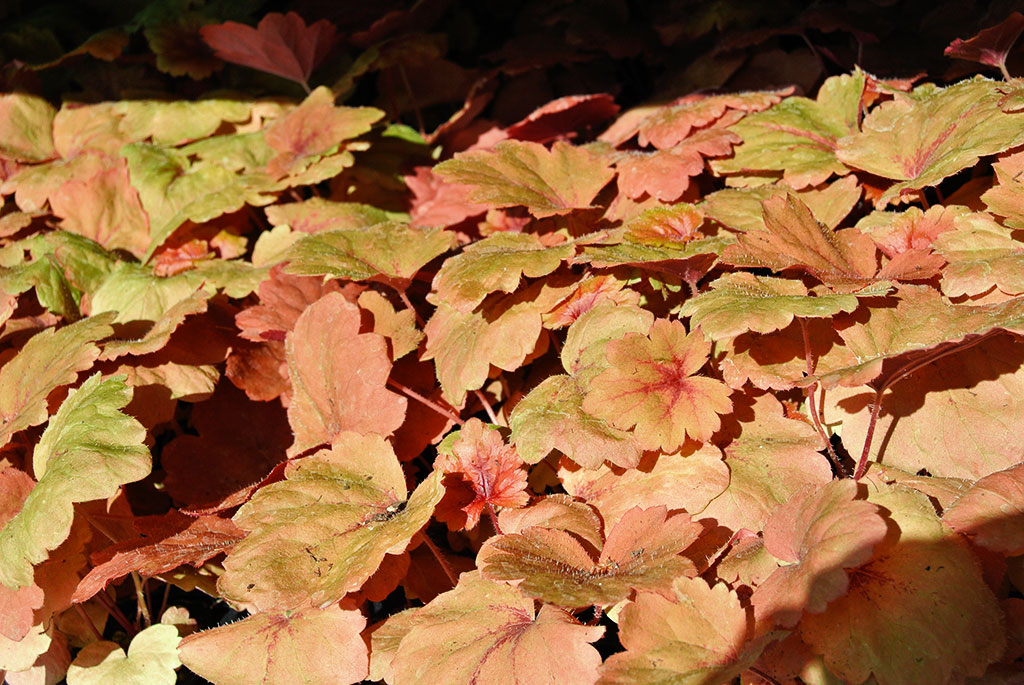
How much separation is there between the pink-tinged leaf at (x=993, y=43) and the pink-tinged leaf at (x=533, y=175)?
0.86 m

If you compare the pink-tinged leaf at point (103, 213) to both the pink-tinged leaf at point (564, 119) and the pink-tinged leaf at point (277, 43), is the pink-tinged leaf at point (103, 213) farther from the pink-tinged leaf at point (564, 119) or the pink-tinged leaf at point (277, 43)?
the pink-tinged leaf at point (564, 119)

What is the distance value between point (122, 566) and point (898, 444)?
1.58 metres

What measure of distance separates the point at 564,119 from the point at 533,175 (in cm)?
68

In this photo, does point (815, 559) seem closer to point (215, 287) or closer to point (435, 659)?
point (435, 659)

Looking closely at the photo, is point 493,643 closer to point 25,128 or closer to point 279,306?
point 279,306

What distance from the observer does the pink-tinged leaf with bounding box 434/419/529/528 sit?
1.64 m

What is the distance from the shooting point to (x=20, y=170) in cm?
303

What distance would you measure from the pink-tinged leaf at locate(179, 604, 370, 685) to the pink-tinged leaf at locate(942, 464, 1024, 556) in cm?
108

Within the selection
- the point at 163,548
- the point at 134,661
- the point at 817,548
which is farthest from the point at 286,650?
the point at 817,548

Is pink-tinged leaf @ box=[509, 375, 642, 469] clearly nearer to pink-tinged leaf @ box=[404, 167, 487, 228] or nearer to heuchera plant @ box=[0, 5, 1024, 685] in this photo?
heuchera plant @ box=[0, 5, 1024, 685]

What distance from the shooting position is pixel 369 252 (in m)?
2.08

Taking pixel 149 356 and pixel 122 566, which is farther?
pixel 149 356

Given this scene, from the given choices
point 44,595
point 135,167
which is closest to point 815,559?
point 44,595

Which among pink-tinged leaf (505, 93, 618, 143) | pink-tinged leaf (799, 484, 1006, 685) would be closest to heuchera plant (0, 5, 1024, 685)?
pink-tinged leaf (799, 484, 1006, 685)
